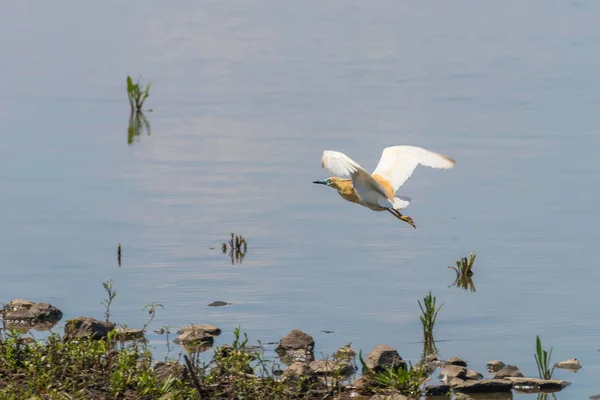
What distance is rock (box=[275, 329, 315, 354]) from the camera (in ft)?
29.7

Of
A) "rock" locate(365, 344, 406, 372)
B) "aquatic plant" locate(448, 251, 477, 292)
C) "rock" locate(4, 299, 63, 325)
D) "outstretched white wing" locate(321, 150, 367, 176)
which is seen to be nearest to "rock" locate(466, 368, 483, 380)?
"rock" locate(365, 344, 406, 372)

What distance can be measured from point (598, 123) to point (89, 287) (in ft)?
28.9

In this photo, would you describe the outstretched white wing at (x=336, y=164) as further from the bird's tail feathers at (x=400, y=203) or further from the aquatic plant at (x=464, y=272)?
the aquatic plant at (x=464, y=272)

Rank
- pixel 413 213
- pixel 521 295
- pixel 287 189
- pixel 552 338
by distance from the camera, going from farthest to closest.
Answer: pixel 287 189 → pixel 413 213 → pixel 521 295 → pixel 552 338

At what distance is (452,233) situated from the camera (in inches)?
491

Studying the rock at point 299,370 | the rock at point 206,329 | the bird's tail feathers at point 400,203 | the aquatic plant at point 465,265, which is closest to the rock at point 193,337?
the rock at point 206,329

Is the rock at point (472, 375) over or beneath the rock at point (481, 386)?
over

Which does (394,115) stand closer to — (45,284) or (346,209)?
(346,209)

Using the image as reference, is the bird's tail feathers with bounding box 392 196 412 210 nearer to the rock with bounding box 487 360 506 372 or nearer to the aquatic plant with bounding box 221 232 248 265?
the rock with bounding box 487 360 506 372

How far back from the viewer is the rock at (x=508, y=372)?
8.53 m

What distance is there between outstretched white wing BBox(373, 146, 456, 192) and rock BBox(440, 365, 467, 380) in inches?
67.5

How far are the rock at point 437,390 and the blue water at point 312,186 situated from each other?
75 centimetres

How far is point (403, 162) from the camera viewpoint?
9.95 meters

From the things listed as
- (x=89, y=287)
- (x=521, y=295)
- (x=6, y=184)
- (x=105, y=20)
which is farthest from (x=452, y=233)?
(x=105, y=20)
